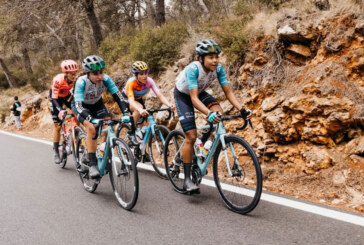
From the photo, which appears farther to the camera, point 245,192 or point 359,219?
point 245,192

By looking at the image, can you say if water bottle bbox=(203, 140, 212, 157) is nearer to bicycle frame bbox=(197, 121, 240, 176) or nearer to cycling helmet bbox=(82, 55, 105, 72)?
bicycle frame bbox=(197, 121, 240, 176)

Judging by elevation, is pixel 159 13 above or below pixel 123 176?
above

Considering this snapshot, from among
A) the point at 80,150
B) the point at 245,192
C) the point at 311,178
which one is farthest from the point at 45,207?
the point at 311,178

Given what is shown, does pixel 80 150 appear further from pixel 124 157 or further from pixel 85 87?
pixel 124 157

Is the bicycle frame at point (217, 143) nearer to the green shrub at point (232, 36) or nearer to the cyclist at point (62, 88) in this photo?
the cyclist at point (62, 88)

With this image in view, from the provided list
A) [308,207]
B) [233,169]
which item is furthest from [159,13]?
[308,207]

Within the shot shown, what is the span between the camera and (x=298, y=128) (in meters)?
5.04

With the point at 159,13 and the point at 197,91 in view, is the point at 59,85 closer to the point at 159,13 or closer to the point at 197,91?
the point at 197,91

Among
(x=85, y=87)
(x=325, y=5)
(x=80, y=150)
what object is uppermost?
(x=325, y=5)

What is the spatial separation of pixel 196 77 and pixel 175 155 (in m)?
1.43

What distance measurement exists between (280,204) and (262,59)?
3594 millimetres

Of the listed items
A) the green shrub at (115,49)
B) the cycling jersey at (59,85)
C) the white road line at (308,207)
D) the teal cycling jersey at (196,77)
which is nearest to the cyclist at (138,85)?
the teal cycling jersey at (196,77)

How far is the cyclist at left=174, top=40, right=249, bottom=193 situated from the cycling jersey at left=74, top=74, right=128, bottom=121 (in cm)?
97

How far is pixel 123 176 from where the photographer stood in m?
4.21
